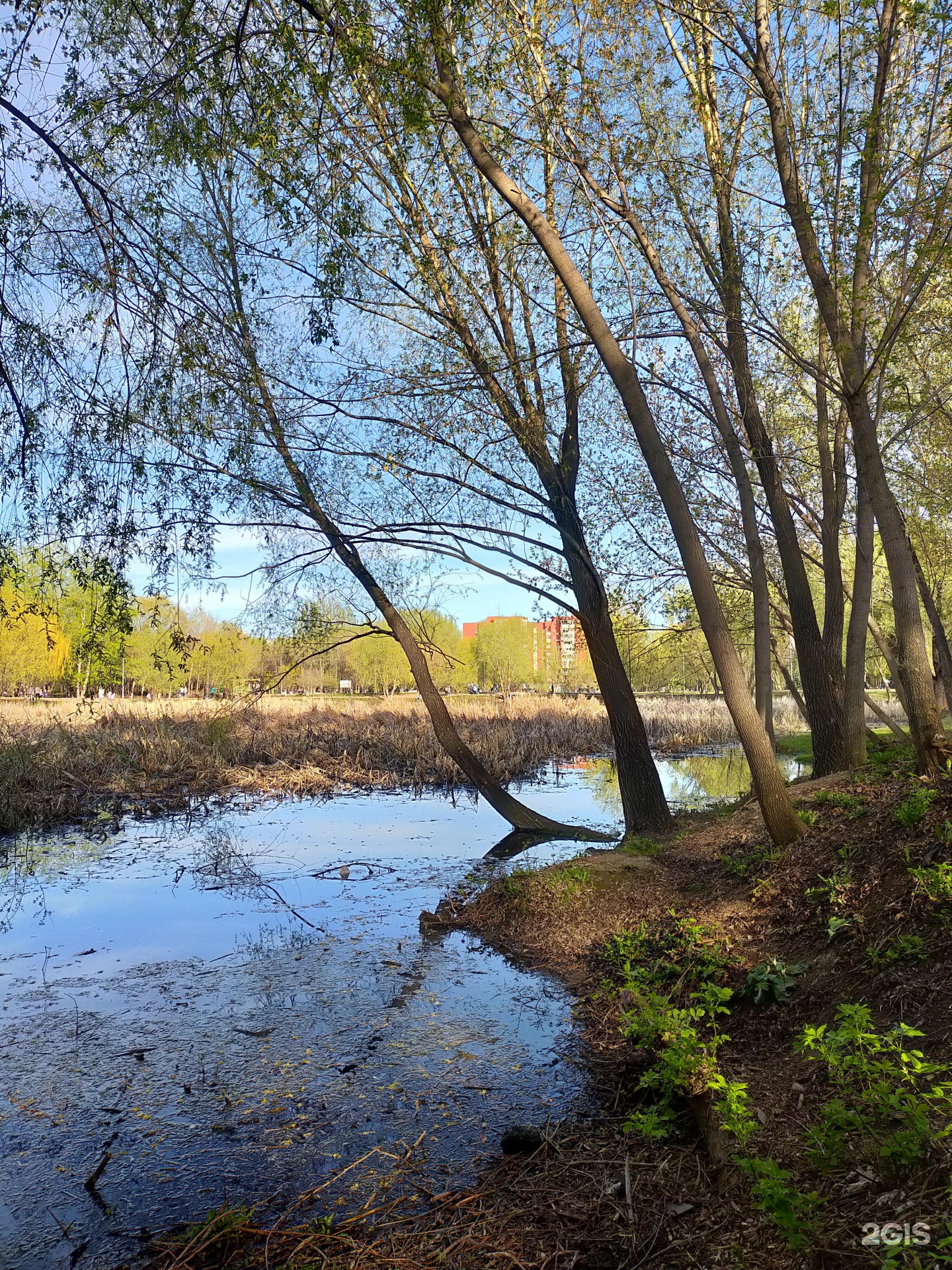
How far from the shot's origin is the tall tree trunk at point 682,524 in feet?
21.3

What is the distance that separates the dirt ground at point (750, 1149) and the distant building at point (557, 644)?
218 inches

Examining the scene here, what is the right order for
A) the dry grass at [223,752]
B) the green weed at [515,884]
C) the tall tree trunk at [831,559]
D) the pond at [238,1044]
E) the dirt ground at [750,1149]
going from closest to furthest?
the dirt ground at [750,1149], the pond at [238,1044], the green weed at [515,884], the tall tree trunk at [831,559], the dry grass at [223,752]

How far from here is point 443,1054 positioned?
16.0 ft

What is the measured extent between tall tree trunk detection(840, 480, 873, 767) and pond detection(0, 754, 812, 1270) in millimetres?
4447

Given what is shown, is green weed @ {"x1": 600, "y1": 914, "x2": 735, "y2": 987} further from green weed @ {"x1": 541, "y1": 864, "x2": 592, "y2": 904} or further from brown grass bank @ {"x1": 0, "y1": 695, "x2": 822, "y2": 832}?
brown grass bank @ {"x1": 0, "y1": 695, "x2": 822, "y2": 832}

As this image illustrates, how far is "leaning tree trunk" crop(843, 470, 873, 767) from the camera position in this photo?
29.0 ft

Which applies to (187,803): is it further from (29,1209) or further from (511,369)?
(29,1209)

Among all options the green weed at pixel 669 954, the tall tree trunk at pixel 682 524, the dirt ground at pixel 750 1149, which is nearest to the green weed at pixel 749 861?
the dirt ground at pixel 750 1149

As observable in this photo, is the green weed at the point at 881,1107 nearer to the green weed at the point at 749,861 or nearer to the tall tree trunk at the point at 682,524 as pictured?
the green weed at the point at 749,861

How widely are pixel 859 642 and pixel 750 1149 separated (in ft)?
22.4

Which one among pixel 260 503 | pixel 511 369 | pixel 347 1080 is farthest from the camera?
pixel 260 503

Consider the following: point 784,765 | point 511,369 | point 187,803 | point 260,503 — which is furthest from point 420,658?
point 784,765

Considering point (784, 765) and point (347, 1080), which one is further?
point (784, 765)

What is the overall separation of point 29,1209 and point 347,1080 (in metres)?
1.57
